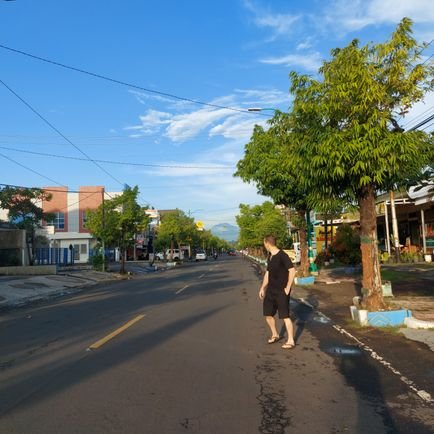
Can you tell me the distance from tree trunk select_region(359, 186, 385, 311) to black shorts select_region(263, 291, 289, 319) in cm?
275

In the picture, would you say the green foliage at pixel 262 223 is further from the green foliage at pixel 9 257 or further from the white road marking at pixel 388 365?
the white road marking at pixel 388 365

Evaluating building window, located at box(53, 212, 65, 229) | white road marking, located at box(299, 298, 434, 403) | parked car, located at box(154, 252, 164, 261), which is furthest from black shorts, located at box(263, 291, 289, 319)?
parked car, located at box(154, 252, 164, 261)

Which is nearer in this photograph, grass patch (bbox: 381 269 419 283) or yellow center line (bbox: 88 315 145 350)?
yellow center line (bbox: 88 315 145 350)

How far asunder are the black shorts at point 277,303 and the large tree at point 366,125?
2.79 metres

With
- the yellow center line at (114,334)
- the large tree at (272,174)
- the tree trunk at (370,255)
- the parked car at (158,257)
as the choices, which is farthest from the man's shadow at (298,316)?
the parked car at (158,257)

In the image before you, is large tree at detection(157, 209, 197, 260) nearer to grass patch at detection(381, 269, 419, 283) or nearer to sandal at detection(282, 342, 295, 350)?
grass patch at detection(381, 269, 419, 283)

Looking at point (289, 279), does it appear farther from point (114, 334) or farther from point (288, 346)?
point (114, 334)

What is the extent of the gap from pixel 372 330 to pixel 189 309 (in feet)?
18.4

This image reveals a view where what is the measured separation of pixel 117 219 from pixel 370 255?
28.4 metres

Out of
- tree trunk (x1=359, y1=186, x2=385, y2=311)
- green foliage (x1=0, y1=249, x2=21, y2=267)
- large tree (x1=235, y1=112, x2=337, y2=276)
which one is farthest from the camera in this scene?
green foliage (x1=0, y1=249, x2=21, y2=267)

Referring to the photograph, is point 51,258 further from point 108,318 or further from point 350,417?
point 350,417

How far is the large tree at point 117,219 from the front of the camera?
37.0 m

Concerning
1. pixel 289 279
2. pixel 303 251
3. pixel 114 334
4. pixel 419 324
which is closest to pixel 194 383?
pixel 289 279

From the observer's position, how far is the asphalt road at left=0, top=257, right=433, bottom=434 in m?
4.91
